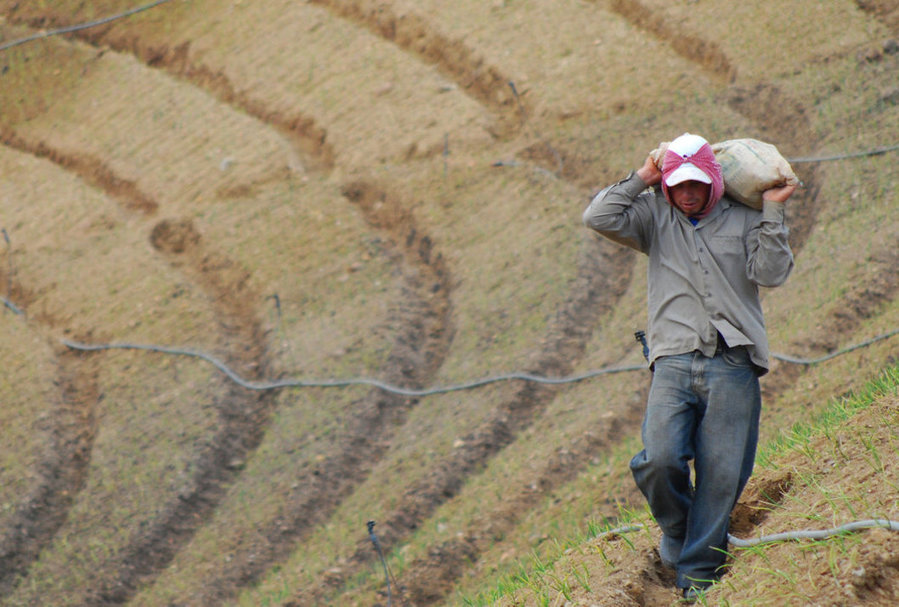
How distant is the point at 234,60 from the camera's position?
13.6 meters

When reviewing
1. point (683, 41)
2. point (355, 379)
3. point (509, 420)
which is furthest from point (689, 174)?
point (683, 41)

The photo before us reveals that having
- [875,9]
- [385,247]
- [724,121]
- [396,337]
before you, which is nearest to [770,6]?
[875,9]

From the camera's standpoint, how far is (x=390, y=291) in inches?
372

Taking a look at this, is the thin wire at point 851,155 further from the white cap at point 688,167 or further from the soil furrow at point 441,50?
the white cap at point 688,167

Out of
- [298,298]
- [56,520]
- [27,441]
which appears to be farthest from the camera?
[298,298]

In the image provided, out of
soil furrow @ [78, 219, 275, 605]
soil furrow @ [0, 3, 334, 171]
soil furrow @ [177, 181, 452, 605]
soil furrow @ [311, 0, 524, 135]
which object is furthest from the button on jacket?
soil furrow @ [0, 3, 334, 171]

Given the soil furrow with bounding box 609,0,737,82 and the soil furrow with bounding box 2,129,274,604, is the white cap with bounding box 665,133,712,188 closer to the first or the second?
the soil furrow with bounding box 2,129,274,604

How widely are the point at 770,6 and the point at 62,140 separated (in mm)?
9528

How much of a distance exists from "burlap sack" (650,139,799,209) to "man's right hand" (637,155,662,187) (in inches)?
1.4

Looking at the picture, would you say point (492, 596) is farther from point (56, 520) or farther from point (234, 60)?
point (234, 60)

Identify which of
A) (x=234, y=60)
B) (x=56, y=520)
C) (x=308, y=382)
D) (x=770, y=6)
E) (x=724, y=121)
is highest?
(x=770, y=6)

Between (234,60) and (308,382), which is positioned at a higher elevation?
(234,60)

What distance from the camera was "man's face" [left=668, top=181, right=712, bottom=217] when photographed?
366cm

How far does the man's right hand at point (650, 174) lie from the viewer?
383 cm
